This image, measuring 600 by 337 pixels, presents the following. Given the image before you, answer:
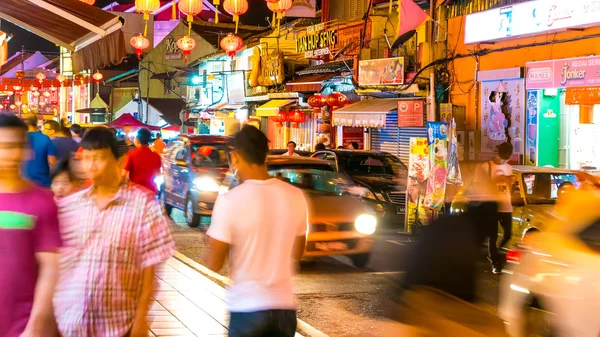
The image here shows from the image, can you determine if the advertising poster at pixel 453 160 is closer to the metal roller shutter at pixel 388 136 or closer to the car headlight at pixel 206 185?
the car headlight at pixel 206 185

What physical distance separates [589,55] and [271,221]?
14478 mm

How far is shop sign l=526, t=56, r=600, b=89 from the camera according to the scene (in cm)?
1658

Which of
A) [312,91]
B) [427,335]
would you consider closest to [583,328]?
[427,335]

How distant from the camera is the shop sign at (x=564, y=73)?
16.6 metres

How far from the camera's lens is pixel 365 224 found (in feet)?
42.0

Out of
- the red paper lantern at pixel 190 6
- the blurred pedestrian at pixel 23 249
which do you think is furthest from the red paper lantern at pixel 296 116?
the blurred pedestrian at pixel 23 249

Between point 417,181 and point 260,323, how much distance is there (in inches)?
514

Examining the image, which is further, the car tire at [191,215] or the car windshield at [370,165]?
the car windshield at [370,165]

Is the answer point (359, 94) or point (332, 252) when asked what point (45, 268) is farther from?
point (359, 94)

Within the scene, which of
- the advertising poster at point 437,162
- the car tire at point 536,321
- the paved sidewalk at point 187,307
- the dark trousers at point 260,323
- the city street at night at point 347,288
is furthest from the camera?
the advertising poster at point 437,162

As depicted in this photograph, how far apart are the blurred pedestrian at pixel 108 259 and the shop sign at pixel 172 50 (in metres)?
54.9

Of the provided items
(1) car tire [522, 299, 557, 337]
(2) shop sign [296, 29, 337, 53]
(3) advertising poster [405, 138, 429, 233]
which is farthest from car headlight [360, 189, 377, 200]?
(2) shop sign [296, 29, 337, 53]

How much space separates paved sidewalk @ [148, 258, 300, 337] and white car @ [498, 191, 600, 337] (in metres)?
2.67

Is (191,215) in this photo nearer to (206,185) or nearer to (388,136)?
(206,185)
